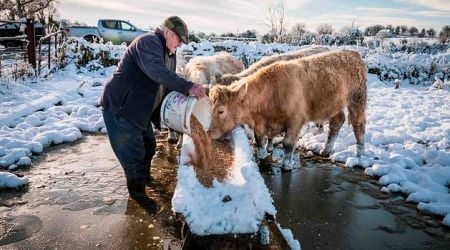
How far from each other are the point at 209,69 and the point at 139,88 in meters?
3.99

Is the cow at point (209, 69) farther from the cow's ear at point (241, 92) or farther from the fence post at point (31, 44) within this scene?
the fence post at point (31, 44)

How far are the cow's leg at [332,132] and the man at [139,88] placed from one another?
3824 mm

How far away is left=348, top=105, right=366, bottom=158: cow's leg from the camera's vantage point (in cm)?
721

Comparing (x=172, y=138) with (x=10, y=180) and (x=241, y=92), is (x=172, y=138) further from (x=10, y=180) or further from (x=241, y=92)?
(x=10, y=180)

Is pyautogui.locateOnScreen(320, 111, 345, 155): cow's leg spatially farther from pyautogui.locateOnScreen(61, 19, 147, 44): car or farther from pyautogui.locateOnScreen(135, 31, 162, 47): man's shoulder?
pyautogui.locateOnScreen(61, 19, 147, 44): car

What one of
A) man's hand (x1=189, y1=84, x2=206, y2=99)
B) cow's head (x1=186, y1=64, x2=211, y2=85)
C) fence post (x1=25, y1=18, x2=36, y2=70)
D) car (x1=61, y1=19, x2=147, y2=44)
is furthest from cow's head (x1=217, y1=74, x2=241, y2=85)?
car (x1=61, y1=19, x2=147, y2=44)

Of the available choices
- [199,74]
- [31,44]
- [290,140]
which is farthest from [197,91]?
[31,44]

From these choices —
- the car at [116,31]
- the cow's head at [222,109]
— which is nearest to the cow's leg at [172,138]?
the cow's head at [222,109]

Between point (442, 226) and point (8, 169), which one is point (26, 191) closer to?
point (8, 169)

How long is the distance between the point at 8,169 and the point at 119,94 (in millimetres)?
2642

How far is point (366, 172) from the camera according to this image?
6426mm

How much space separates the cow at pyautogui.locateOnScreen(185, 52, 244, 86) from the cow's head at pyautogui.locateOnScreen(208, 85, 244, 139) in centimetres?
130

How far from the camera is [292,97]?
6523 mm

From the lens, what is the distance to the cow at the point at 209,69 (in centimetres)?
791
